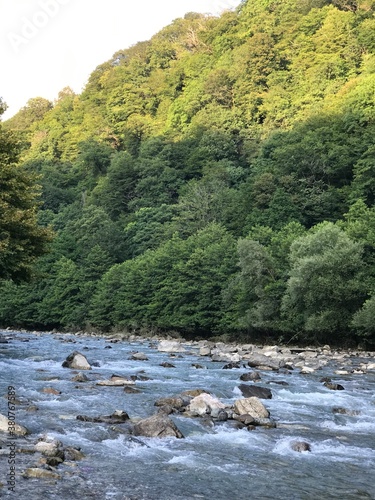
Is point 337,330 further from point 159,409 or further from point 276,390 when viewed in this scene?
point 159,409

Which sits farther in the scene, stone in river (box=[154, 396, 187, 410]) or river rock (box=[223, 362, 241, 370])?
river rock (box=[223, 362, 241, 370])

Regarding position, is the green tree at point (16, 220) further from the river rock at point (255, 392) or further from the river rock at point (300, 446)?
the river rock at point (300, 446)

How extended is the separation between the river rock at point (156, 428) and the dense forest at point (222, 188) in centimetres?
1936

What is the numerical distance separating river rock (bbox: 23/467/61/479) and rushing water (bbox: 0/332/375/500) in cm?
13

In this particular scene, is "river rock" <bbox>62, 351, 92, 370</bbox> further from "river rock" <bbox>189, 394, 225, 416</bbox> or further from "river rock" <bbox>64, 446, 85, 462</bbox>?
"river rock" <bbox>64, 446, 85, 462</bbox>

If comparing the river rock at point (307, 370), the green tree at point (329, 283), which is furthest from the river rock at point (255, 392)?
the green tree at point (329, 283)

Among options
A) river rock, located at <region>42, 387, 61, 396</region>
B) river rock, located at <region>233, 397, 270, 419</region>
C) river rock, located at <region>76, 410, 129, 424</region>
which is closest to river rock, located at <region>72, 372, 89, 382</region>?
river rock, located at <region>42, 387, 61, 396</region>

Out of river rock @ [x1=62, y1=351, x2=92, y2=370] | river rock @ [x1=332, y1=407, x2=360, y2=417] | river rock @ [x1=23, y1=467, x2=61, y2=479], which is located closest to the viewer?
river rock @ [x1=23, y1=467, x2=61, y2=479]

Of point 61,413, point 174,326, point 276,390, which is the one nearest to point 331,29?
point 174,326

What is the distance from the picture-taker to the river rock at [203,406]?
13639 mm

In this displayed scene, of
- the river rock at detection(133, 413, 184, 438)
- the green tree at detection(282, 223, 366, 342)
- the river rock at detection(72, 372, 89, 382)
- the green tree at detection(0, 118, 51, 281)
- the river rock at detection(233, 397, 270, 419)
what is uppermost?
the green tree at detection(0, 118, 51, 281)

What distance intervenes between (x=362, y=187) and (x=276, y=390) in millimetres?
49645

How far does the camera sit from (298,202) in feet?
219

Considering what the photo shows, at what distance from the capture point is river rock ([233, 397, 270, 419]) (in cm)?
1349
